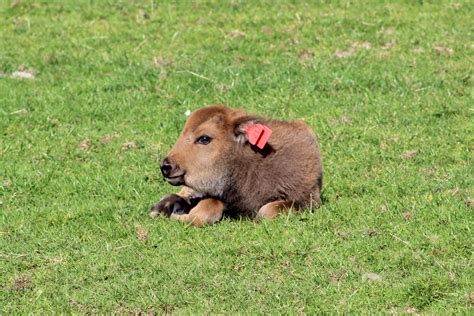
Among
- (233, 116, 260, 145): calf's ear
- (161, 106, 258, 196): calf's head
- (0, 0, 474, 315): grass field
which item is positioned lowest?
(0, 0, 474, 315): grass field

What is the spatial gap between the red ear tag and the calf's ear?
109 millimetres

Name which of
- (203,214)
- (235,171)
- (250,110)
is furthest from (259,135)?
(250,110)

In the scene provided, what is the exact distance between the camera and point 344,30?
17.6 metres

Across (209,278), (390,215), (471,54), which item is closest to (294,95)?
(471,54)

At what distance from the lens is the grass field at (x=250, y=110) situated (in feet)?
29.7

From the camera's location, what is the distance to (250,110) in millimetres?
14445

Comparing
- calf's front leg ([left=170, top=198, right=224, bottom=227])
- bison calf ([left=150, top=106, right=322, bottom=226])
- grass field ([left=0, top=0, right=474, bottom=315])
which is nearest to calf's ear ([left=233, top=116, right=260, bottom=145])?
bison calf ([left=150, top=106, right=322, bottom=226])

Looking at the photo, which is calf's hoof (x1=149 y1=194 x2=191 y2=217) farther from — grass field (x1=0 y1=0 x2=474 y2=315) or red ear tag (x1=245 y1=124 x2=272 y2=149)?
red ear tag (x1=245 y1=124 x2=272 y2=149)

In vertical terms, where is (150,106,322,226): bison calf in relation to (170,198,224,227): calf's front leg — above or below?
above

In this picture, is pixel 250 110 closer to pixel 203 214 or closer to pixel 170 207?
pixel 170 207

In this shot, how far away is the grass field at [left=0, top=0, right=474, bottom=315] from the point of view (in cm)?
906

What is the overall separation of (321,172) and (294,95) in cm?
398

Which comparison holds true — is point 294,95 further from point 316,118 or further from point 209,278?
point 209,278

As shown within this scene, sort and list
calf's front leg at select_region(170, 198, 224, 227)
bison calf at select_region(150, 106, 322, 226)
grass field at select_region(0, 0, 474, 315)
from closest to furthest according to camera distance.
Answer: grass field at select_region(0, 0, 474, 315), calf's front leg at select_region(170, 198, 224, 227), bison calf at select_region(150, 106, 322, 226)
